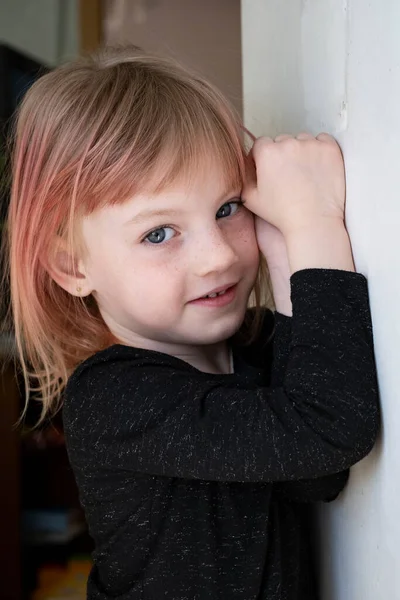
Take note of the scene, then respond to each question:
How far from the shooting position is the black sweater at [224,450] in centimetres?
66

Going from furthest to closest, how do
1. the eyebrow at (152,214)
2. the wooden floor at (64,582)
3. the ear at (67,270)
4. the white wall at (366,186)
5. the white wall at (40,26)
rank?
the white wall at (40,26), the wooden floor at (64,582), the ear at (67,270), the eyebrow at (152,214), the white wall at (366,186)

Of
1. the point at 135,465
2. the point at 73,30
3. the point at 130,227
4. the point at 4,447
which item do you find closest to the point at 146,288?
the point at 130,227

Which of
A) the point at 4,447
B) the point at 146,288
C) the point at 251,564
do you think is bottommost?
the point at 4,447

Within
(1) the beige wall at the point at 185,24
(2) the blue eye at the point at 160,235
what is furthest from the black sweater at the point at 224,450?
(1) the beige wall at the point at 185,24

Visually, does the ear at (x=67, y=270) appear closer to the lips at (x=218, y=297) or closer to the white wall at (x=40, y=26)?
the lips at (x=218, y=297)

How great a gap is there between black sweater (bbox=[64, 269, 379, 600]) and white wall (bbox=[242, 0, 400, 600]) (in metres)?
0.03

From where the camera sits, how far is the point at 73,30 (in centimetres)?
292

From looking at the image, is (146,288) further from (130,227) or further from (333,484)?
(333,484)

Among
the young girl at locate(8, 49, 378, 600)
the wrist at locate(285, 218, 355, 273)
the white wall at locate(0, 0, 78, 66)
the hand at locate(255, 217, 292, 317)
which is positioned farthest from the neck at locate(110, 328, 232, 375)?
the white wall at locate(0, 0, 78, 66)

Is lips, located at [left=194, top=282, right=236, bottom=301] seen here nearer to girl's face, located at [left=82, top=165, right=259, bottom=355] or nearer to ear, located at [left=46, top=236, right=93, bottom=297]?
girl's face, located at [left=82, top=165, right=259, bottom=355]

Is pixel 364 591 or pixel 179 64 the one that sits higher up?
pixel 179 64

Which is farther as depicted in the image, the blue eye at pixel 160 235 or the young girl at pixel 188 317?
the blue eye at pixel 160 235

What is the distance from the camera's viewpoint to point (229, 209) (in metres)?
0.83

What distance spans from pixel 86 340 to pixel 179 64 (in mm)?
360
